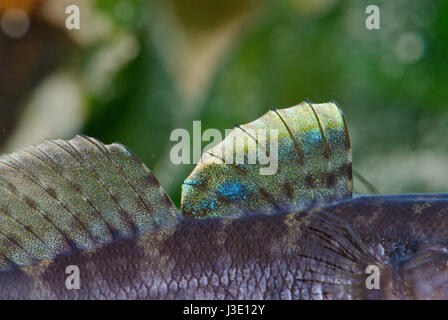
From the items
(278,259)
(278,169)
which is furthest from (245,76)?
(278,259)

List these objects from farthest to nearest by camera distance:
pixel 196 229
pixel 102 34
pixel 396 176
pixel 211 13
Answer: pixel 211 13, pixel 102 34, pixel 396 176, pixel 196 229

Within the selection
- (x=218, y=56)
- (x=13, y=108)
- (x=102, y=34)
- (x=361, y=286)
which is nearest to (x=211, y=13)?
(x=218, y=56)

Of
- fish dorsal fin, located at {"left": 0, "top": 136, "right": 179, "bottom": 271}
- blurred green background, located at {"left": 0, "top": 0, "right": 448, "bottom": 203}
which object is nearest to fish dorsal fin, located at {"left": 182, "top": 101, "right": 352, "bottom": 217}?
fish dorsal fin, located at {"left": 0, "top": 136, "right": 179, "bottom": 271}

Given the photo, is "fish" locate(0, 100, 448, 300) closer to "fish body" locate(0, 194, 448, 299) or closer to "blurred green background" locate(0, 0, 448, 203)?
"fish body" locate(0, 194, 448, 299)

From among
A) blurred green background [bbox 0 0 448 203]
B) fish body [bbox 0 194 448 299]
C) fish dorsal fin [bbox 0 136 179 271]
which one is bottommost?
fish body [bbox 0 194 448 299]

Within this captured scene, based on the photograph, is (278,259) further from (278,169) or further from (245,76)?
(245,76)

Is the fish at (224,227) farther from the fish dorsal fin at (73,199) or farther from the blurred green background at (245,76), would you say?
the blurred green background at (245,76)

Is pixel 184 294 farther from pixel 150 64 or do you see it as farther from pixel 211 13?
pixel 211 13
